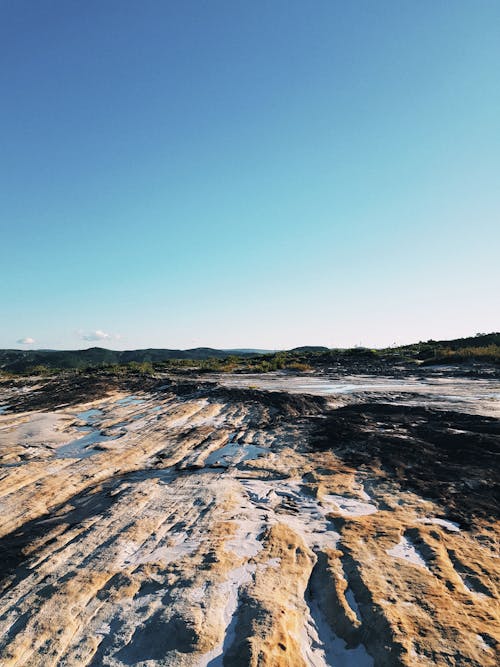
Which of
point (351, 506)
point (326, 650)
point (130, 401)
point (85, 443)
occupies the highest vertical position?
point (130, 401)

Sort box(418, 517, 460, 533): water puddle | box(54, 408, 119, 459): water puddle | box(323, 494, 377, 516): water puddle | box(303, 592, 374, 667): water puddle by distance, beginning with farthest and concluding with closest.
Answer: box(54, 408, 119, 459): water puddle → box(323, 494, 377, 516): water puddle → box(418, 517, 460, 533): water puddle → box(303, 592, 374, 667): water puddle

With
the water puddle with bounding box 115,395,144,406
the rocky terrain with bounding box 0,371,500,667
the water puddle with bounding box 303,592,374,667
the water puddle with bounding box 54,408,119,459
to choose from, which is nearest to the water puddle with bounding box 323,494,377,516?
the rocky terrain with bounding box 0,371,500,667

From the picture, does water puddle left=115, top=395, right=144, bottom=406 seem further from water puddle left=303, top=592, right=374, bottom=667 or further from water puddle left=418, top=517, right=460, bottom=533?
water puddle left=303, top=592, right=374, bottom=667

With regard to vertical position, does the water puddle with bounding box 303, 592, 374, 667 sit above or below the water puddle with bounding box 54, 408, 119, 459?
below

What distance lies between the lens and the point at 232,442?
9969 mm

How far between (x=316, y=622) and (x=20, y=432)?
10.9 metres

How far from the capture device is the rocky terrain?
3.17 metres

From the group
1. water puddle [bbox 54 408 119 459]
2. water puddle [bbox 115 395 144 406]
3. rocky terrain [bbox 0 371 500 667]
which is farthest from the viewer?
water puddle [bbox 115 395 144 406]

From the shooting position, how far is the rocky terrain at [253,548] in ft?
10.4

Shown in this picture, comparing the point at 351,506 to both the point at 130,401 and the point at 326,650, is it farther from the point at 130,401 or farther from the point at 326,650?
the point at 130,401

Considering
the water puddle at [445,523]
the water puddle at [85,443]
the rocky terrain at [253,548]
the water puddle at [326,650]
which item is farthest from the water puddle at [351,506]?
the water puddle at [85,443]

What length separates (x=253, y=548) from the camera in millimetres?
4641

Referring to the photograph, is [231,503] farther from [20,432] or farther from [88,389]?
[88,389]

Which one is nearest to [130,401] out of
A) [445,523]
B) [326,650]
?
[445,523]
